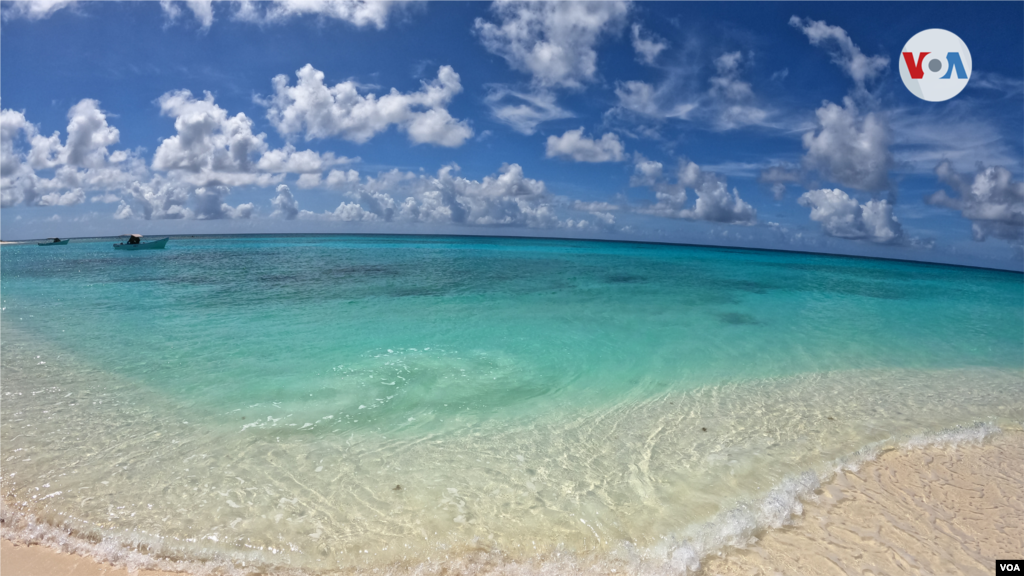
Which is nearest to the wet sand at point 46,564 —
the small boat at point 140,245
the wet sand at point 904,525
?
the wet sand at point 904,525

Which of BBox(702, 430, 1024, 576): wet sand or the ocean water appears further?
the ocean water

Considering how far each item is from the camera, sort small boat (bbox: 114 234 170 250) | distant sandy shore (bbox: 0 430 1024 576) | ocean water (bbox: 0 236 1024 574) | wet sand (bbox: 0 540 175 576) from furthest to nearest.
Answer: small boat (bbox: 114 234 170 250) → ocean water (bbox: 0 236 1024 574) → distant sandy shore (bbox: 0 430 1024 576) → wet sand (bbox: 0 540 175 576)

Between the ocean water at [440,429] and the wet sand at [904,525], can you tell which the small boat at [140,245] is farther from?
the wet sand at [904,525]

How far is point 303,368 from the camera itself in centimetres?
761

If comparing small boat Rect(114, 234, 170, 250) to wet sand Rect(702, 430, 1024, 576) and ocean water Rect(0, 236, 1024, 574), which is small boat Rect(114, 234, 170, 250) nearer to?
ocean water Rect(0, 236, 1024, 574)

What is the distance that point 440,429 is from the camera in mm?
5578

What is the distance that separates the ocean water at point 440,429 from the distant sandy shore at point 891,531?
17cm

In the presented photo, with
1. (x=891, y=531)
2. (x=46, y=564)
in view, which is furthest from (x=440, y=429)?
(x=891, y=531)

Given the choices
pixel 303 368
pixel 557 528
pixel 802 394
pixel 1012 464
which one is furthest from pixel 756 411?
pixel 303 368

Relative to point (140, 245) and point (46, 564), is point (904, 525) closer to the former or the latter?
point (46, 564)

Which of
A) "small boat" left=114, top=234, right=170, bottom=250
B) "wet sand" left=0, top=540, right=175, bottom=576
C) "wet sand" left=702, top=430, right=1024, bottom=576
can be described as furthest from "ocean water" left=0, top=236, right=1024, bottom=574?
"small boat" left=114, top=234, right=170, bottom=250

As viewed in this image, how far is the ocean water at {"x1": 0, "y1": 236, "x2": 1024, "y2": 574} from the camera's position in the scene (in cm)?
369

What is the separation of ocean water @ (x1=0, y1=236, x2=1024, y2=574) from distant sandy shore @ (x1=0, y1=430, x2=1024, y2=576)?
0.17 m

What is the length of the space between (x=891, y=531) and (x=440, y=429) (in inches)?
181
